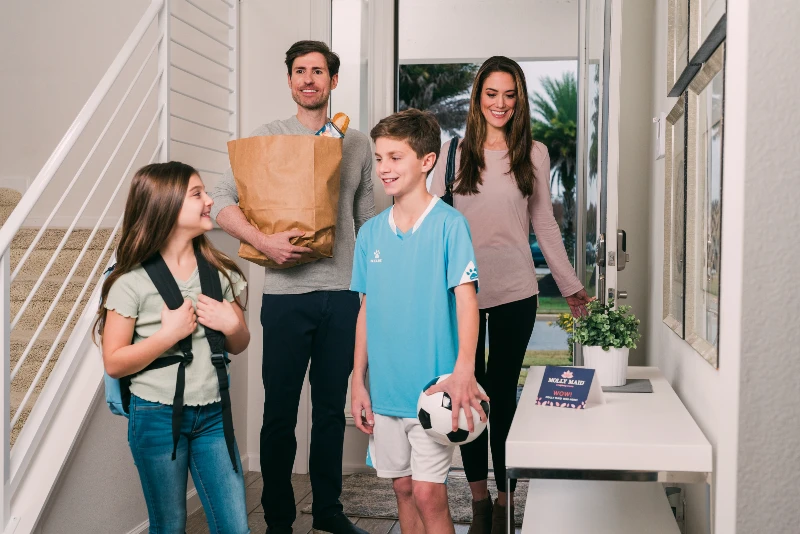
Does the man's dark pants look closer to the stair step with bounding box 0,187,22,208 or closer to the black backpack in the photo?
the black backpack

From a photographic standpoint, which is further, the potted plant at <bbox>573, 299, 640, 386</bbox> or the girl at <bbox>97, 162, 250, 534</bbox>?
the potted plant at <bbox>573, 299, 640, 386</bbox>

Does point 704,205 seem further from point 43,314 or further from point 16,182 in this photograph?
point 16,182

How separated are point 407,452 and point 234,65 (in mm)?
2171

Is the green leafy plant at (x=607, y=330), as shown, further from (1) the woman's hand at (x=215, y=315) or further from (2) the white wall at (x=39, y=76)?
(2) the white wall at (x=39, y=76)

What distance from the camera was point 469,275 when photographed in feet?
5.82

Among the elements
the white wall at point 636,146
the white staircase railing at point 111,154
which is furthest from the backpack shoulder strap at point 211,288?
the white wall at point 636,146

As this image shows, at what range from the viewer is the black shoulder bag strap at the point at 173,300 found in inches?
67.5

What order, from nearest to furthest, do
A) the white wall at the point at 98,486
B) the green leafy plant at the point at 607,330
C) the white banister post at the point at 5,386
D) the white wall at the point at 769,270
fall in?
the white wall at the point at 769,270 < the white banister post at the point at 5,386 < the green leafy plant at the point at 607,330 < the white wall at the point at 98,486

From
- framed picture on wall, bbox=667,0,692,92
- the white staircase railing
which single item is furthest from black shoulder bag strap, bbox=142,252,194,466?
framed picture on wall, bbox=667,0,692,92

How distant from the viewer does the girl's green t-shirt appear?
1738 millimetres

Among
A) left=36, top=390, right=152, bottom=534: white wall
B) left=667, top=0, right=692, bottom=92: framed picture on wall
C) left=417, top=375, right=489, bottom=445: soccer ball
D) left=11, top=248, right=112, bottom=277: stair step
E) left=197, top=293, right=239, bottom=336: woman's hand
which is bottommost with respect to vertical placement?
left=36, top=390, right=152, bottom=534: white wall

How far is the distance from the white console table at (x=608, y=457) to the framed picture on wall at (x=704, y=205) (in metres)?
0.16

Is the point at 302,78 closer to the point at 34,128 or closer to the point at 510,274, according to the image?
the point at 510,274

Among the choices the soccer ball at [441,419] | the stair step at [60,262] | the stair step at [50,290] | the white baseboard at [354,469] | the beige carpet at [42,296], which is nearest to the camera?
the soccer ball at [441,419]
